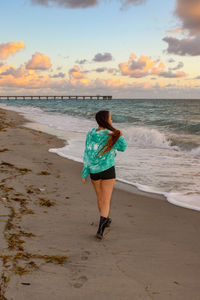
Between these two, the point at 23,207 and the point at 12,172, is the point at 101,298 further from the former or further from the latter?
the point at 12,172

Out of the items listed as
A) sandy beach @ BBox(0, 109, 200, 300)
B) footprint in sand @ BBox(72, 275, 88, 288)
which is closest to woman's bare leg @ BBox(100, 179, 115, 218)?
sandy beach @ BBox(0, 109, 200, 300)

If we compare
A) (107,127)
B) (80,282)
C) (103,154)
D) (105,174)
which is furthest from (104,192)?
(80,282)

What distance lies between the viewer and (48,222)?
13.4 feet

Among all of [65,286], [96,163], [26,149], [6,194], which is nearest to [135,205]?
[96,163]

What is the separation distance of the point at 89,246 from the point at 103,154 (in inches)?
47.1

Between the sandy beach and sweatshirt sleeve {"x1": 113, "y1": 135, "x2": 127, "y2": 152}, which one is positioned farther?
sweatshirt sleeve {"x1": 113, "y1": 135, "x2": 127, "y2": 152}

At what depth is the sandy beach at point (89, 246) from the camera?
103 inches

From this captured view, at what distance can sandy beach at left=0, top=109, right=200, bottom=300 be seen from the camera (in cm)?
260

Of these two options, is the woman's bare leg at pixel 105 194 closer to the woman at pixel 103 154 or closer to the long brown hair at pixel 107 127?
the woman at pixel 103 154

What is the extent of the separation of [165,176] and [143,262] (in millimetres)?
4220

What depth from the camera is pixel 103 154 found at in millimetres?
3541

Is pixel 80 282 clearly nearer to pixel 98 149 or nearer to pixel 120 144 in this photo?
pixel 98 149

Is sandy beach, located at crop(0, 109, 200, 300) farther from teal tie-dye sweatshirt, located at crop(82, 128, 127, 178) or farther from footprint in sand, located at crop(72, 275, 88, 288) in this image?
teal tie-dye sweatshirt, located at crop(82, 128, 127, 178)

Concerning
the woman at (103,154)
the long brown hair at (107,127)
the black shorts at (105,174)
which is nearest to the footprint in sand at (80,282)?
the woman at (103,154)
